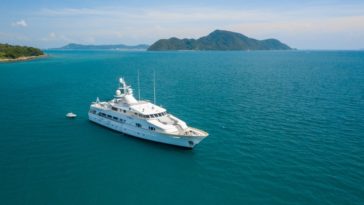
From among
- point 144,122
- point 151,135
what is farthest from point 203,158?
point 144,122

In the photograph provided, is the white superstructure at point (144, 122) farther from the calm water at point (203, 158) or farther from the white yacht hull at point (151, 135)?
the calm water at point (203, 158)

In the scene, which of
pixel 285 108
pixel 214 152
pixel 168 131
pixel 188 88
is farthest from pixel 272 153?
pixel 188 88

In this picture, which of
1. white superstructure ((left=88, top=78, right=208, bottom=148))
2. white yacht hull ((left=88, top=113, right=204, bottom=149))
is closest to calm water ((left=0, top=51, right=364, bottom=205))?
white yacht hull ((left=88, top=113, right=204, bottom=149))

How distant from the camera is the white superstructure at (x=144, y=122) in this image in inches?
1629

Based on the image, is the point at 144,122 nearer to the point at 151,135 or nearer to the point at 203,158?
the point at 151,135

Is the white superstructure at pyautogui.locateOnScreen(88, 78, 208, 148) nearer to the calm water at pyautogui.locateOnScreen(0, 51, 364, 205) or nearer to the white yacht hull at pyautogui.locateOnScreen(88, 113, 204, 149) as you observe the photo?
the white yacht hull at pyautogui.locateOnScreen(88, 113, 204, 149)

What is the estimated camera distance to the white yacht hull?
40719 millimetres

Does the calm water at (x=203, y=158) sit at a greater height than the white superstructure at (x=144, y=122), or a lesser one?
lesser

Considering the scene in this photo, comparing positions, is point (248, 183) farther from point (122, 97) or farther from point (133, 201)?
point (122, 97)

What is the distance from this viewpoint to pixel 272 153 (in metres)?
38.6

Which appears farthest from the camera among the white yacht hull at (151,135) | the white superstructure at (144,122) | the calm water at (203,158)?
the white superstructure at (144,122)

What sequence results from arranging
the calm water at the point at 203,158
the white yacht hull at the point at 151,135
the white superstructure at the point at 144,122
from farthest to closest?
the white superstructure at the point at 144,122 < the white yacht hull at the point at 151,135 < the calm water at the point at 203,158

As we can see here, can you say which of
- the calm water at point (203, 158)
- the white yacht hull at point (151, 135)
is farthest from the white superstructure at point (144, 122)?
the calm water at point (203, 158)

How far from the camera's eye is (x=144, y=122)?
147 feet
